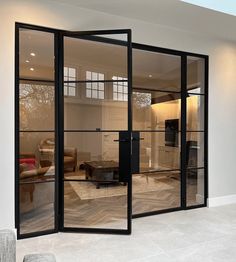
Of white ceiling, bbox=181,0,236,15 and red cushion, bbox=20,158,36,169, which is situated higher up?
white ceiling, bbox=181,0,236,15

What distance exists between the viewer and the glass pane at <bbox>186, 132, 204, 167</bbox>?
4402mm

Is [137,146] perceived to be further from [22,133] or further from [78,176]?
[22,133]

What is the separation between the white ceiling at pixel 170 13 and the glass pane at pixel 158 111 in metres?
1.10

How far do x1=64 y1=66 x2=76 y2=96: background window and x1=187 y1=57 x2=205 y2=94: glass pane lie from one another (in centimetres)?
199

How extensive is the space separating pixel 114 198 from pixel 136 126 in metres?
1.20

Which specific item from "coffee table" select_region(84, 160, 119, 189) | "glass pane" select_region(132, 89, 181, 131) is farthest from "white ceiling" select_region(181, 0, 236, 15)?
"coffee table" select_region(84, 160, 119, 189)

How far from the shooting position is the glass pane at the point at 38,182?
10.6 ft

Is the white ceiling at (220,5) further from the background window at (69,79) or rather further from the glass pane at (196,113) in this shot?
the background window at (69,79)

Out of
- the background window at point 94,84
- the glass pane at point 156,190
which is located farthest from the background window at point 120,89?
the glass pane at point 156,190

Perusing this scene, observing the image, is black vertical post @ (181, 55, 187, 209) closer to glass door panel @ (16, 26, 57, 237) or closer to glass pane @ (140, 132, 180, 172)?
glass pane @ (140, 132, 180, 172)

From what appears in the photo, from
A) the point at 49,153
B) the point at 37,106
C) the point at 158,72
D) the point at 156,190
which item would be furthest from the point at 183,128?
the point at 37,106

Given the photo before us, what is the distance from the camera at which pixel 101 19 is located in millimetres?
3541

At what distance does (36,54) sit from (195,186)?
3299 millimetres

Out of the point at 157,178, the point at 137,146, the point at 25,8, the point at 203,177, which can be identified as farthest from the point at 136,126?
the point at 25,8
